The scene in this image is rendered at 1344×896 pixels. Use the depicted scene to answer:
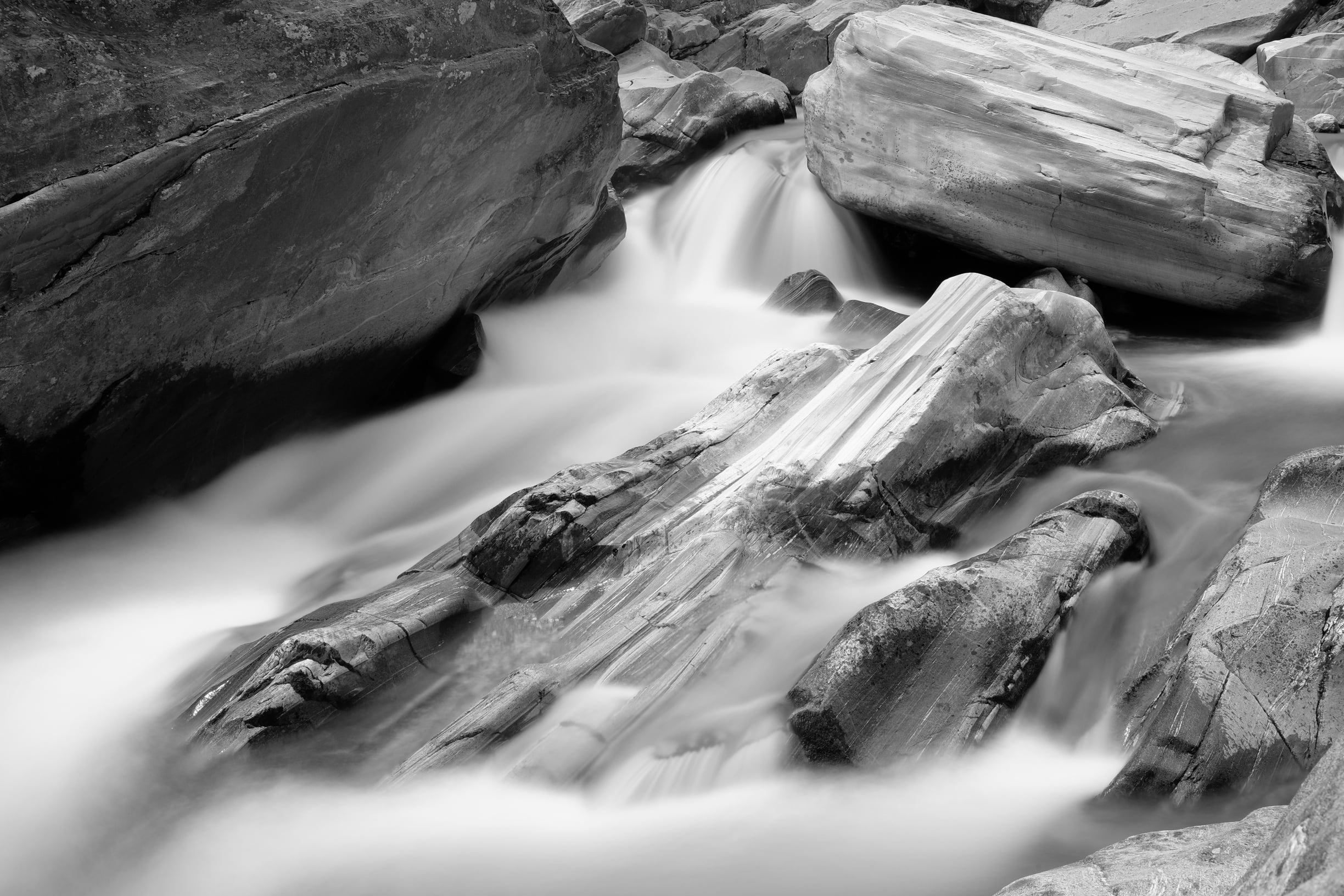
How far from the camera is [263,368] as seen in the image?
6.23m

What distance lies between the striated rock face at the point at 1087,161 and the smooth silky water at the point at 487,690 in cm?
63

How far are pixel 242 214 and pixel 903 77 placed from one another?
505cm

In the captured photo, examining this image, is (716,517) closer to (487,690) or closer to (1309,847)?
(487,690)

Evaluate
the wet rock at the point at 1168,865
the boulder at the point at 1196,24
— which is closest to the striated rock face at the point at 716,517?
the wet rock at the point at 1168,865

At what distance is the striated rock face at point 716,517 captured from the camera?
13.4 ft

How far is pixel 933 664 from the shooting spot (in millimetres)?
3838

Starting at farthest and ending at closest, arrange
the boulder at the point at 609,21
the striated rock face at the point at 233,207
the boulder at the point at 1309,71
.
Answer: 1. the boulder at the point at 609,21
2. the boulder at the point at 1309,71
3. the striated rock face at the point at 233,207

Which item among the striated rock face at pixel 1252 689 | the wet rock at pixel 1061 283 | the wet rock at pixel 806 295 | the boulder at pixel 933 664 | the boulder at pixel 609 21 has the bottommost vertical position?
the wet rock at pixel 806 295

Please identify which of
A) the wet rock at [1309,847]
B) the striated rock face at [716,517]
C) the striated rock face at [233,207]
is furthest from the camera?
the striated rock face at [233,207]

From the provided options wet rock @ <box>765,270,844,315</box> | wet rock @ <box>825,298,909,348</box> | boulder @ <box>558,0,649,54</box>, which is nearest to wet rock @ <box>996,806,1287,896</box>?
wet rock @ <box>825,298,909,348</box>

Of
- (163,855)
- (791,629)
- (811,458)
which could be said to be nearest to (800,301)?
(811,458)

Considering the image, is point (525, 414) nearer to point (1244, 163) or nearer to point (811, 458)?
point (811, 458)

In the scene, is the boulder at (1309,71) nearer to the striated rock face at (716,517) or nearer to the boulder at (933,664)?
the striated rock face at (716,517)

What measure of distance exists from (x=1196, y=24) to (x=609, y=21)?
309 inches
